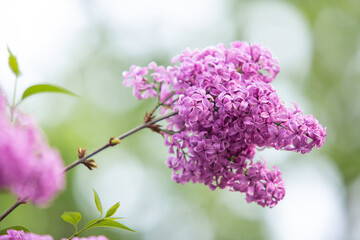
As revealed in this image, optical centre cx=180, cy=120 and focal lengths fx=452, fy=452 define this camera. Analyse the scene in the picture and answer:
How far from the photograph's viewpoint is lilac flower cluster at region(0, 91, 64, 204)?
978 mm

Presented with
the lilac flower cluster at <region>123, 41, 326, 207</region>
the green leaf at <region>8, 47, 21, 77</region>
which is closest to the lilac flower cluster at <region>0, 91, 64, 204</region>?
the green leaf at <region>8, 47, 21, 77</region>

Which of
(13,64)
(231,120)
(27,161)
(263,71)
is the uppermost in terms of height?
(263,71)

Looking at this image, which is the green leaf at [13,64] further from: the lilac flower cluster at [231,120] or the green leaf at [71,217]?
the lilac flower cluster at [231,120]

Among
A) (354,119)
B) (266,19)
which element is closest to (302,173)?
(354,119)

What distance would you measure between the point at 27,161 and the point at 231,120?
0.95m

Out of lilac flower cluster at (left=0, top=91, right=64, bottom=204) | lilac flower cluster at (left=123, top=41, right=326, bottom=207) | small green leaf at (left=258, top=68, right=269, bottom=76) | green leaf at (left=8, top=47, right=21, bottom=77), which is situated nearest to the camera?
lilac flower cluster at (left=0, top=91, right=64, bottom=204)

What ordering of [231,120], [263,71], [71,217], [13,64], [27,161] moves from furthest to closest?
1. [263,71]
2. [231,120]
3. [71,217]
4. [13,64]
5. [27,161]

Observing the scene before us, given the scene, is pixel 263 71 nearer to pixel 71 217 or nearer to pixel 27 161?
pixel 71 217

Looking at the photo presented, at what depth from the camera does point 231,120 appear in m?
1.79

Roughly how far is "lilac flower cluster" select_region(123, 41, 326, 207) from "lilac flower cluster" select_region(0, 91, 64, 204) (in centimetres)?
77

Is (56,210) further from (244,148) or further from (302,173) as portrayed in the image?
(244,148)

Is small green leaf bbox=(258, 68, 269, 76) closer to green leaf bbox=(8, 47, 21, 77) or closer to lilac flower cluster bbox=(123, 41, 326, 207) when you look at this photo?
lilac flower cluster bbox=(123, 41, 326, 207)

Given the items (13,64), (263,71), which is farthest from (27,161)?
(263,71)

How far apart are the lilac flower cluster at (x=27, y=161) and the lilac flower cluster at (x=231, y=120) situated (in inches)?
30.2
